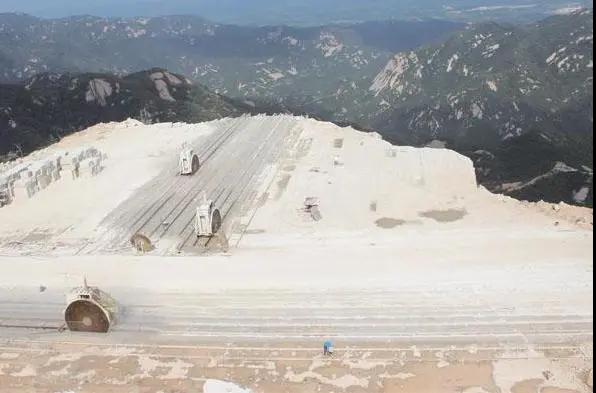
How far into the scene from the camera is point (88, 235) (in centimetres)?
4672

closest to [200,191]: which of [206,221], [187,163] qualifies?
[187,163]

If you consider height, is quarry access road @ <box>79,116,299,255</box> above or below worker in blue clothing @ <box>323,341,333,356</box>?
above

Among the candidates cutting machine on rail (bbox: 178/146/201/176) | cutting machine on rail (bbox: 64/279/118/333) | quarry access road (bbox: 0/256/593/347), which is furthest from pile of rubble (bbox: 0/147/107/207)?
cutting machine on rail (bbox: 64/279/118/333)

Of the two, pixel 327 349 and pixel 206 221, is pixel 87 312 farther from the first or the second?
pixel 206 221

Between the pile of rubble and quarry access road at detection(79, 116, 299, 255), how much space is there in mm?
8346

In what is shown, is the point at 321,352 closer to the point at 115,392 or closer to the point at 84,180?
the point at 115,392

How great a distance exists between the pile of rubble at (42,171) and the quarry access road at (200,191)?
329 inches

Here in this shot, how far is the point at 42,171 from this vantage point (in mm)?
59188

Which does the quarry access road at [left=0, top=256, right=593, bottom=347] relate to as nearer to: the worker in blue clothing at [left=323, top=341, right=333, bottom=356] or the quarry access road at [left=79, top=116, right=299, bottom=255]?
the worker in blue clothing at [left=323, top=341, right=333, bottom=356]

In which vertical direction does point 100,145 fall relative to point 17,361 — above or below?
above

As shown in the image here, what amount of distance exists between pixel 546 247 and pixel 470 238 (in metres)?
5.16

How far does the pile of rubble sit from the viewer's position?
5556cm

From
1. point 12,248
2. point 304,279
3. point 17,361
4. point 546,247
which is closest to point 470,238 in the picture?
point 546,247

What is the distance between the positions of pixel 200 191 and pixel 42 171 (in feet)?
54.8
